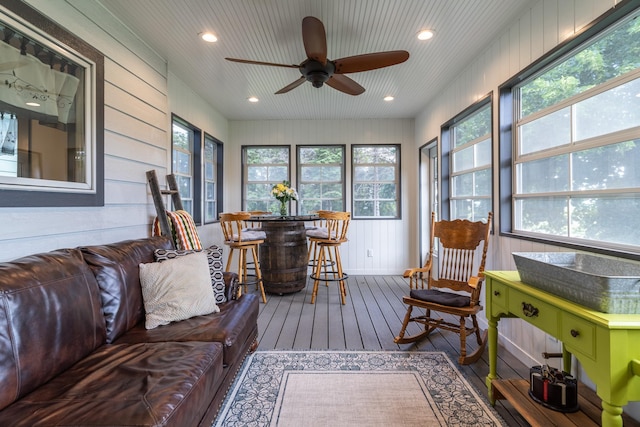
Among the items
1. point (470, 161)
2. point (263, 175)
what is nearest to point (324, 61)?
point (470, 161)

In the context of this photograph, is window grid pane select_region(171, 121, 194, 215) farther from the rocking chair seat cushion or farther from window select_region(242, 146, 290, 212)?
the rocking chair seat cushion

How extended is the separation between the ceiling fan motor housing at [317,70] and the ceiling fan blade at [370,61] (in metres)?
0.06

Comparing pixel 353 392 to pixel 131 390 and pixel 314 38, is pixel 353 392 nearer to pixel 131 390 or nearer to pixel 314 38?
pixel 131 390

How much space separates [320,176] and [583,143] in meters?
3.76

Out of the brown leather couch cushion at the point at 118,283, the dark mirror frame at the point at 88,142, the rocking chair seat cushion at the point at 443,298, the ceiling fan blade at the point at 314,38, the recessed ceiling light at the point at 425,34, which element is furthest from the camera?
the recessed ceiling light at the point at 425,34

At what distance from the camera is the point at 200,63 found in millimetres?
3086

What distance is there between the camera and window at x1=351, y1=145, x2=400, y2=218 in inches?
205

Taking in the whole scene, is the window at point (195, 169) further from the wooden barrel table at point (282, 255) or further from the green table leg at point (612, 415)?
the green table leg at point (612, 415)

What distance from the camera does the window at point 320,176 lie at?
522 cm

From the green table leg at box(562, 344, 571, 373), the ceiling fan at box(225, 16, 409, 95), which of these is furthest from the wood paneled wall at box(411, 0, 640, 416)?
the ceiling fan at box(225, 16, 409, 95)

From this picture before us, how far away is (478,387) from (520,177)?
5.32ft

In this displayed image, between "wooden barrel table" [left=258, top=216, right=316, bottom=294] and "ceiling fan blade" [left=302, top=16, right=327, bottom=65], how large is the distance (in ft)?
6.60

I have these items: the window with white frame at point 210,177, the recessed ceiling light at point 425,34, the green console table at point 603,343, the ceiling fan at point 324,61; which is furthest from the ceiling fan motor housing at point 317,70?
the window with white frame at point 210,177

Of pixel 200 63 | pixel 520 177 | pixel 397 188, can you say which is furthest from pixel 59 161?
pixel 397 188
